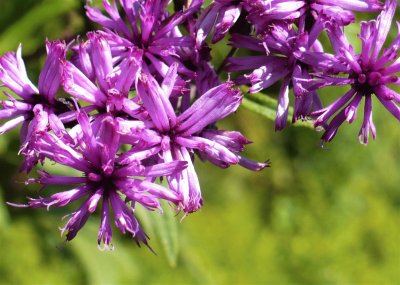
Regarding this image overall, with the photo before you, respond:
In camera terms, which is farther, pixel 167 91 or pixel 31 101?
pixel 31 101

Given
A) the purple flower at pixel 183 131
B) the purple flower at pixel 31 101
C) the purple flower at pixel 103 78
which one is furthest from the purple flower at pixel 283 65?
the purple flower at pixel 31 101

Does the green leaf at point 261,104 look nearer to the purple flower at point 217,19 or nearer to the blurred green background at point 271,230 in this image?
the purple flower at point 217,19

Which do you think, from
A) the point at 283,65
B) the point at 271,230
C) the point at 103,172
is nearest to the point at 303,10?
the point at 283,65

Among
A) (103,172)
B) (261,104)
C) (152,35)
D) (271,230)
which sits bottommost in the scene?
(271,230)

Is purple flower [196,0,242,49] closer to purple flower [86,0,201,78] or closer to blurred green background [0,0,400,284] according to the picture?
purple flower [86,0,201,78]

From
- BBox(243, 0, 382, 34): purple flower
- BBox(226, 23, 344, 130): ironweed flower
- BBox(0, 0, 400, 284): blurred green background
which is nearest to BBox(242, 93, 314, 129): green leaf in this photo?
BBox(226, 23, 344, 130): ironweed flower

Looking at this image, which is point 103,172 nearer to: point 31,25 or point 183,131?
point 183,131

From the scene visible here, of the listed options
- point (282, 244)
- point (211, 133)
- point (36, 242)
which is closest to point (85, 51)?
point (211, 133)
